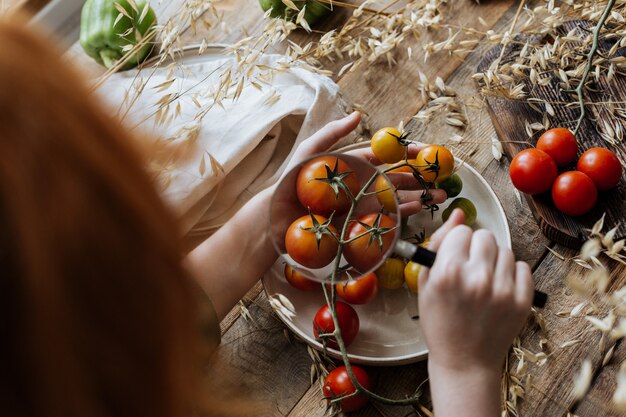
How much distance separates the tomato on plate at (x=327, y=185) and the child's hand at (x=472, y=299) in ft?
0.55

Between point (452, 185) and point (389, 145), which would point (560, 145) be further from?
point (389, 145)

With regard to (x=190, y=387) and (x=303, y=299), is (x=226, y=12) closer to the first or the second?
(x=303, y=299)

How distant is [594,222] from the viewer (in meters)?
1.15

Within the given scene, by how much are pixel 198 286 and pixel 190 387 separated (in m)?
0.36

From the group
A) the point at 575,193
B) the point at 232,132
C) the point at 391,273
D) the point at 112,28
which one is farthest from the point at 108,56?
the point at 575,193

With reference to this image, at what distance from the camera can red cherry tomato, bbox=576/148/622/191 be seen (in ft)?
3.68

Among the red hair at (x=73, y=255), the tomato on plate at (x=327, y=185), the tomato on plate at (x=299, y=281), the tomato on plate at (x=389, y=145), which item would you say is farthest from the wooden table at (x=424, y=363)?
the red hair at (x=73, y=255)

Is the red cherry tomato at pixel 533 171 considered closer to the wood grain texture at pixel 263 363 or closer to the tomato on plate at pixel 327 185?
the tomato on plate at pixel 327 185

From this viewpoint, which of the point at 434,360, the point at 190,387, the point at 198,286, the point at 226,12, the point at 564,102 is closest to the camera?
the point at 190,387

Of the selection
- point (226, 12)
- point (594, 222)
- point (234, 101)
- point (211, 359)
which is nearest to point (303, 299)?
point (211, 359)

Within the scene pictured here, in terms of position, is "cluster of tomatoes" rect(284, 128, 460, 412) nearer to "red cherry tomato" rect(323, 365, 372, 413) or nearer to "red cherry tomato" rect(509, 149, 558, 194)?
"red cherry tomato" rect(323, 365, 372, 413)

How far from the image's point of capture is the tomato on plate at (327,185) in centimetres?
99

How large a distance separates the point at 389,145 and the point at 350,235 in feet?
0.76

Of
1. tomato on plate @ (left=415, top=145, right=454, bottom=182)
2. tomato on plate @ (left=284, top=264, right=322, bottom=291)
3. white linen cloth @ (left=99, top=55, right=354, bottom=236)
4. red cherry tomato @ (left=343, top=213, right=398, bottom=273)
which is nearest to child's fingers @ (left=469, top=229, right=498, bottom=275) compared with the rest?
red cherry tomato @ (left=343, top=213, right=398, bottom=273)
